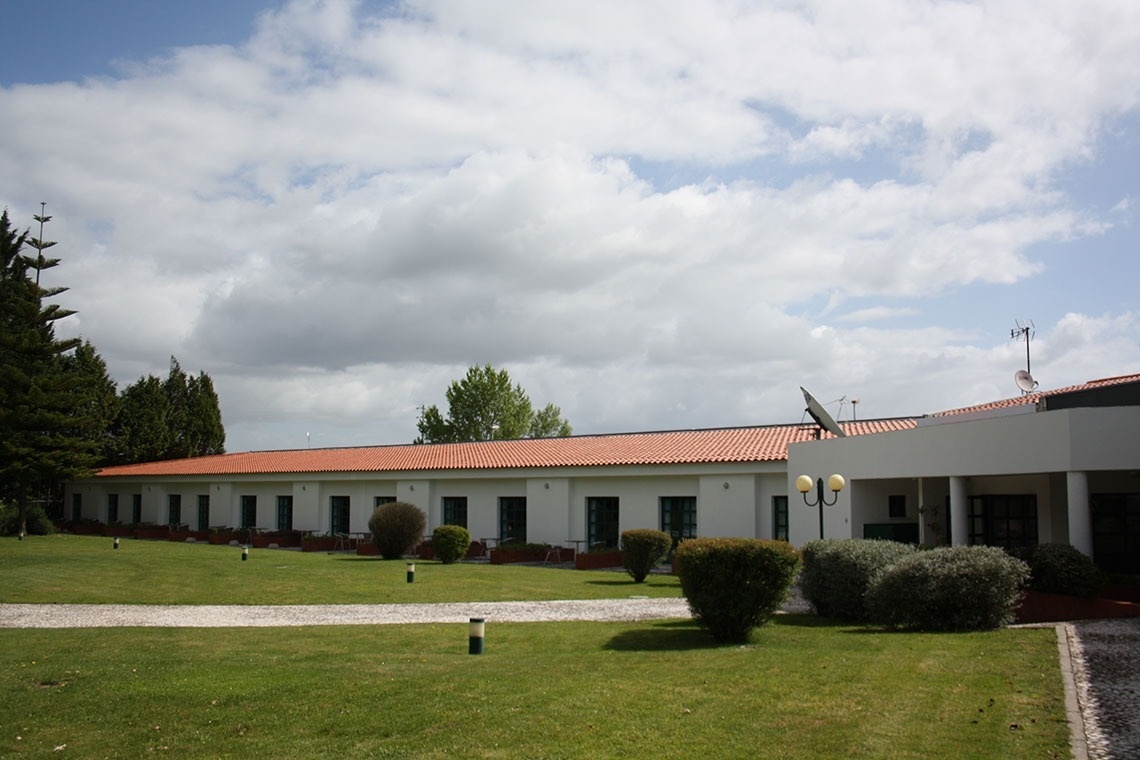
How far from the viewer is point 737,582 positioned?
12.8 meters

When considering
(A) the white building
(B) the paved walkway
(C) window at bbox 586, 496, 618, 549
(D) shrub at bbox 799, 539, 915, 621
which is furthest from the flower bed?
(D) shrub at bbox 799, 539, 915, 621

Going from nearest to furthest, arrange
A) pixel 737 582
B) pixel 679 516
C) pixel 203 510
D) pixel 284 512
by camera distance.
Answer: pixel 737 582
pixel 679 516
pixel 284 512
pixel 203 510

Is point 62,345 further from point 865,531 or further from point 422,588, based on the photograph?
point 865,531

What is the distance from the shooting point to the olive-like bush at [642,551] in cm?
2417

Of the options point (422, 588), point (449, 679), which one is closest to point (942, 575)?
point (449, 679)

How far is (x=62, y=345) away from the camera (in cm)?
4512

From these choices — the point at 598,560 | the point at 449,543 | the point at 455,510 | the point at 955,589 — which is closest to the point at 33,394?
the point at 455,510

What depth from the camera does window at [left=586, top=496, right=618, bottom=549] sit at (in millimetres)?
32656

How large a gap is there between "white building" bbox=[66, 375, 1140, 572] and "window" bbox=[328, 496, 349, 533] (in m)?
0.06

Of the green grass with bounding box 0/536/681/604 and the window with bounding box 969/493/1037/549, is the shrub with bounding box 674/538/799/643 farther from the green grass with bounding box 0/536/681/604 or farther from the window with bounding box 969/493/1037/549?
the window with bounding box 969/493/1037/549

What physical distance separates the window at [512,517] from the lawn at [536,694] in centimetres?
2031

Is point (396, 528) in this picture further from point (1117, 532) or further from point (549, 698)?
point (549, 698)

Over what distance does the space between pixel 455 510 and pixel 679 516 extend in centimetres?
997

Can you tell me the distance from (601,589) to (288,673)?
1190cm
